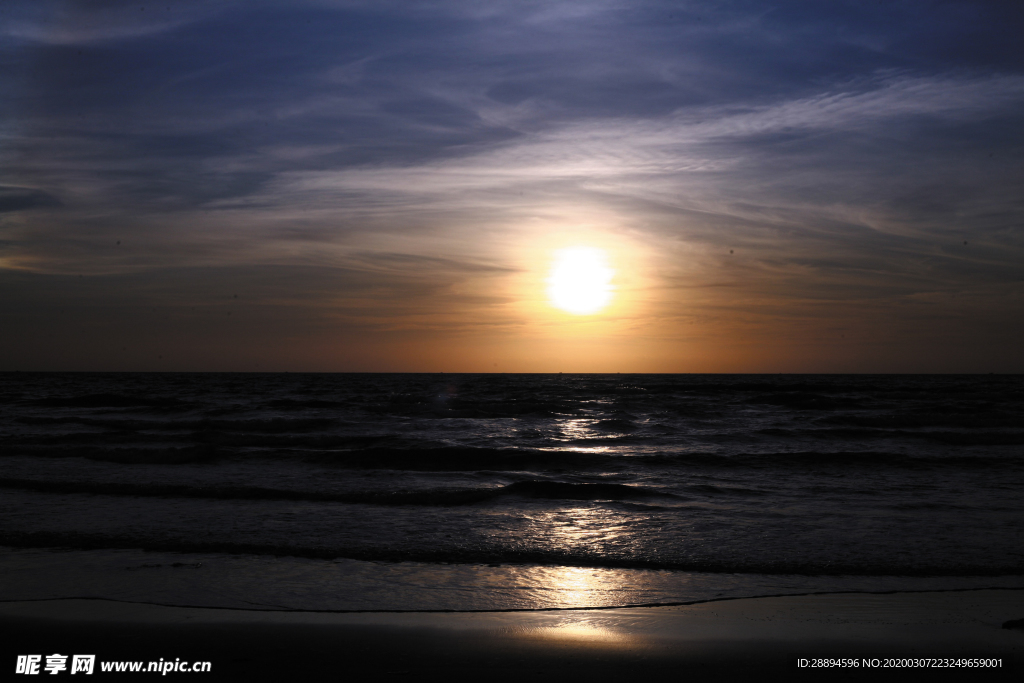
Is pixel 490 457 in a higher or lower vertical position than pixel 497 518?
higher

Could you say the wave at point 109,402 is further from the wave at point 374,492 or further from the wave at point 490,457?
the wave at point 374,492

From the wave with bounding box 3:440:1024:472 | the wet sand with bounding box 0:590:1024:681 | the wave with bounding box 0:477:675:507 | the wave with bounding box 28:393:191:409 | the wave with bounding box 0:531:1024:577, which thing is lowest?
the wet sand with bounding box 0:590:1024:681

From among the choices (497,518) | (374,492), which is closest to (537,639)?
(497,518)

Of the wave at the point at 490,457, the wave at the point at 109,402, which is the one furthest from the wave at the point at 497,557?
the wave at the point at 109,402

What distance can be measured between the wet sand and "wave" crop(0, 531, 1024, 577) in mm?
992

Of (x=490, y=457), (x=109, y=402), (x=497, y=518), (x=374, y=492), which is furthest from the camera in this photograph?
(x=109, y=402)

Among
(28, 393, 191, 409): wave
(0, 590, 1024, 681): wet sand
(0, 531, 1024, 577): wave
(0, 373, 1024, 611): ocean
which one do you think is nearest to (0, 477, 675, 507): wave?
(0, 373, 1024, 611): ocean

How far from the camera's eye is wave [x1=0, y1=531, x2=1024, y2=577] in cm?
714

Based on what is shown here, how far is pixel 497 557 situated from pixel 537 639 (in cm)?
251

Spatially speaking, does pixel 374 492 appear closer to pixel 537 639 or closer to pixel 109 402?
pixel 537 639

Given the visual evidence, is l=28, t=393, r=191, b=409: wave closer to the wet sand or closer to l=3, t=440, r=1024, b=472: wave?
l=3, t=440, r=1024, b=472: wave

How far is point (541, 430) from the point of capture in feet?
81.9

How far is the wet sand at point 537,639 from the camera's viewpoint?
464 centimetres

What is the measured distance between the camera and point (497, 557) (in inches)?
301
